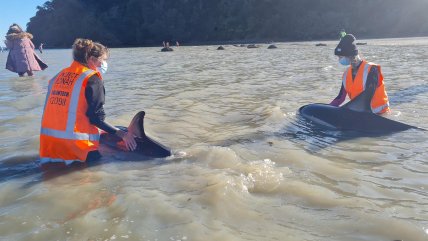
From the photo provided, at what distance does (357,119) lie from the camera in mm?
7211

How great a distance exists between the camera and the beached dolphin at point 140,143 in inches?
228

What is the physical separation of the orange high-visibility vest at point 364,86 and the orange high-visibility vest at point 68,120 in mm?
4446

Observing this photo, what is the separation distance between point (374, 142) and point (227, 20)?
7350 cm

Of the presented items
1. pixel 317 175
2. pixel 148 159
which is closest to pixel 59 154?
pixel 148 159

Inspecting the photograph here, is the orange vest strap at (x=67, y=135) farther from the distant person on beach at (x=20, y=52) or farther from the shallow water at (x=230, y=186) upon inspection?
the distant person on beach at (x=20, y=52)

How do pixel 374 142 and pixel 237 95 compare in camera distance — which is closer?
pixel 374 142

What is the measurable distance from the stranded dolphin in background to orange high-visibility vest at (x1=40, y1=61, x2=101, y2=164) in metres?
4.06

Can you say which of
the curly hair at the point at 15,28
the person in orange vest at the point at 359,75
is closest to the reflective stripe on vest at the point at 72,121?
the person in orange vest at the point at 359,75

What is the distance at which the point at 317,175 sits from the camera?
16.8 ft

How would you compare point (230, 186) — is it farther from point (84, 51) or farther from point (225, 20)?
point (225, 20)

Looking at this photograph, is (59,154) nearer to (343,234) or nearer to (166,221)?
(166,221)

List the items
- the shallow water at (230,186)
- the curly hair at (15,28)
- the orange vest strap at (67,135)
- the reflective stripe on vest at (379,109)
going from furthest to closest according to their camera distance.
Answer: the curly hair at (15,28) < the reflective stripe on vest at (379,109) < the orange vest strap at (67,135) < the shallow water at (230,186)

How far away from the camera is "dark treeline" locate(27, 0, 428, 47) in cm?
6066

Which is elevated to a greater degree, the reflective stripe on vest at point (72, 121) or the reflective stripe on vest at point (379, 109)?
the reflective stripe on vest at point (72, 121)
